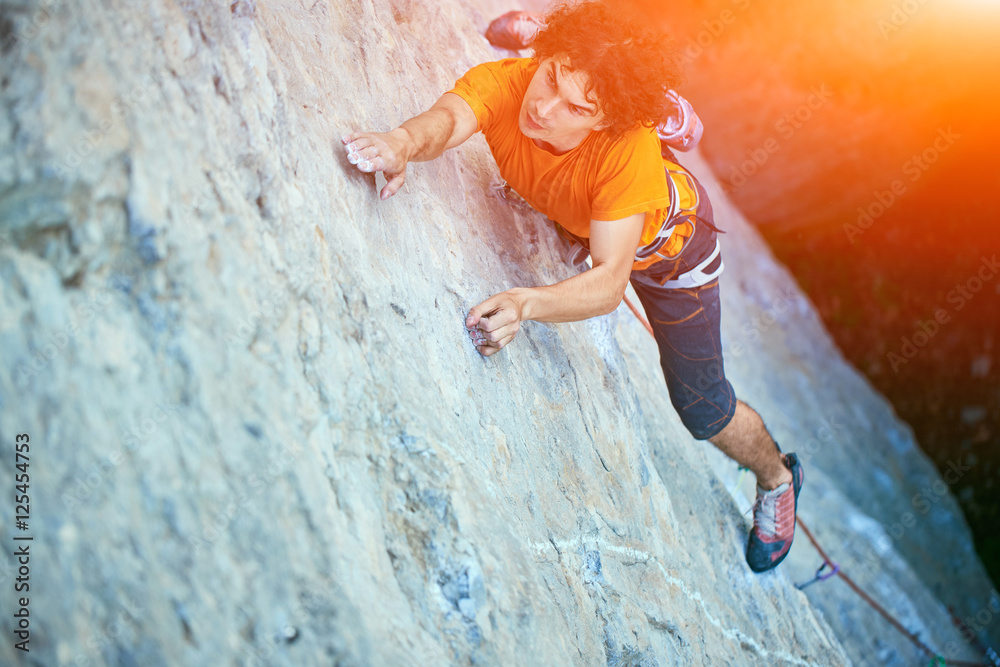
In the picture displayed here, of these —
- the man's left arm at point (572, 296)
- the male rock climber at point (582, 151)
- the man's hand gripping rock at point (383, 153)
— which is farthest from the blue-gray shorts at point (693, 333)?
the man's hand gripping rock at point (383, 153)

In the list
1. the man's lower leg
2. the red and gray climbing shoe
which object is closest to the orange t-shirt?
the man's lower leg

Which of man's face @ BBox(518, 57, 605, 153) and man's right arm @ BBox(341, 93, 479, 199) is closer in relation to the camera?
man's right arm @ BBox(341, 93, 479, 199)

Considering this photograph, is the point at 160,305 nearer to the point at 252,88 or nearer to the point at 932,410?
the point at 252,88

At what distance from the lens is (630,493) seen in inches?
76.2

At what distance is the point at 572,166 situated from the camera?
1.72 meters

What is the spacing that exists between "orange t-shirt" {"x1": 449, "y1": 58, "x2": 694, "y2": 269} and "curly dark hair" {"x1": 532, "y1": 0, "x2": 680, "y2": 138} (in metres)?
0.08

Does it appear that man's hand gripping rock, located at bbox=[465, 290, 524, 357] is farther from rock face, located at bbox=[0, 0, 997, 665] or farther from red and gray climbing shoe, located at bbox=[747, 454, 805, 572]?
red and gray climbing shoe, located at bbox=[747, 454, 805, 572]

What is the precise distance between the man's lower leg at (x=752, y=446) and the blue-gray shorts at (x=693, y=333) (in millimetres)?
84

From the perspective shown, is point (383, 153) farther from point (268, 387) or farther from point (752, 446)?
point (752, 446)

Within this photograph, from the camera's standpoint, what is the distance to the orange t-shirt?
1593mm

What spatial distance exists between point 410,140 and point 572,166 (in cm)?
48

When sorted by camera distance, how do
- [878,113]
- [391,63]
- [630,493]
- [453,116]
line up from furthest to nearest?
[878,113] → [630,493] → [391,63] → [453,116]

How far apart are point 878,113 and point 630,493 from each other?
4564 millimetres

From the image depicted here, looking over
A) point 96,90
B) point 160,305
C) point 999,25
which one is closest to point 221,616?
point 160,305
